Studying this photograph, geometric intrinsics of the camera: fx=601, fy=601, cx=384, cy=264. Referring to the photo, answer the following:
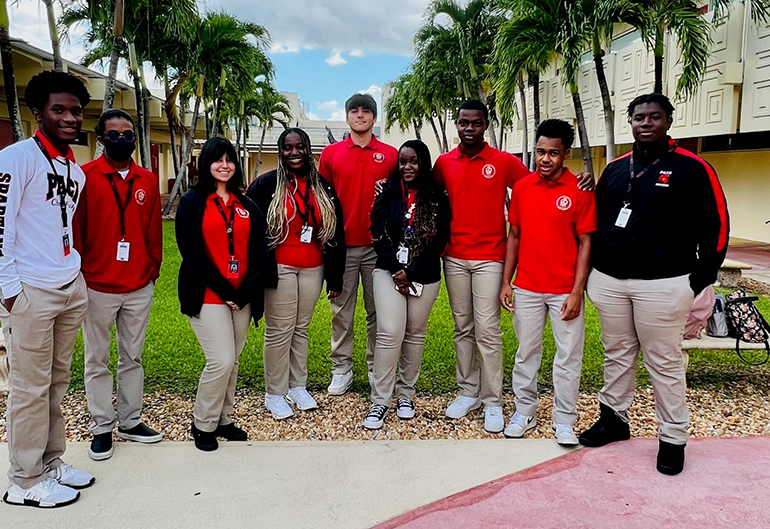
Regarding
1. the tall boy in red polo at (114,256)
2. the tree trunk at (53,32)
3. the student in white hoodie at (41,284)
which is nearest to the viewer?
the student in white hoodie at (41,284)

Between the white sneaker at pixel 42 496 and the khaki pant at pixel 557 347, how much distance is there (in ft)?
9.03

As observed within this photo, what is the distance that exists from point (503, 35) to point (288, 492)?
11.1 meters

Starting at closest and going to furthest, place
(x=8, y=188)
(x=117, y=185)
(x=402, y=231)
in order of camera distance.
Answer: (x=8, y=188) < (x=117, y=185) < (x=402, y=231)

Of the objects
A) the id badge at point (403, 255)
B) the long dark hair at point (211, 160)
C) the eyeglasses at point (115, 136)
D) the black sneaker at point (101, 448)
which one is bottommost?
the black sneaker at point (101, 448)

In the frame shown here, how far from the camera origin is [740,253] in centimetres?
1387

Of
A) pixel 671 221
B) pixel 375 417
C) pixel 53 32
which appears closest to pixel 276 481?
pixel 375 417

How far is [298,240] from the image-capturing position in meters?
4.17

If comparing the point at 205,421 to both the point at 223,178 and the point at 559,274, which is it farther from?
the point at 559,274

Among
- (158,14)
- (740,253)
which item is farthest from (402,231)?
(158,14)

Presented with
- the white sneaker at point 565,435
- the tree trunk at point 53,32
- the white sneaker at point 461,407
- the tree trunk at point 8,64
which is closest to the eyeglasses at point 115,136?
the white sneaker at point 461,407

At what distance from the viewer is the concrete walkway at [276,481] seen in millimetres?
2979

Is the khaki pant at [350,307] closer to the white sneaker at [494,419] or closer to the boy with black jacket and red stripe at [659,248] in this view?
the white sneaker at [494,419]

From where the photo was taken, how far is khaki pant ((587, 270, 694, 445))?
3.37 meters

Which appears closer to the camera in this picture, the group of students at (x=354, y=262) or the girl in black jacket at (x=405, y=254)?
the group of students at (x=354, y=262)
